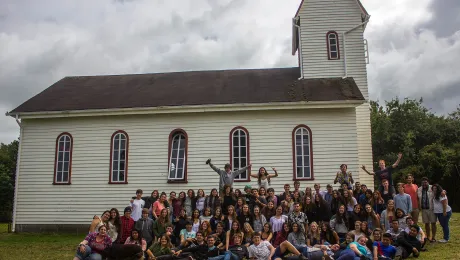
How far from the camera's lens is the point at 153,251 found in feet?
34.7

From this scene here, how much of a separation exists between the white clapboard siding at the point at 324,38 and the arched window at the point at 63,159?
10.8 meters

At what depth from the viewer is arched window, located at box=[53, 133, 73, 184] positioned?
57.4 ft

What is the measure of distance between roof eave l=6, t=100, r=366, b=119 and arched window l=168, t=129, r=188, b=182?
1028 mm

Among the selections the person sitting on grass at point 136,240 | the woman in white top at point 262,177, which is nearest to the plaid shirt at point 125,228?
the person sitting on grass at point 136,240

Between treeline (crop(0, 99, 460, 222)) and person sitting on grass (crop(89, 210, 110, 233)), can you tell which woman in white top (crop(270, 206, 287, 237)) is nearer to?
person sitting on grass (crop(89, 210, 110, 233))

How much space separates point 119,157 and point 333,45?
10753 millimetres

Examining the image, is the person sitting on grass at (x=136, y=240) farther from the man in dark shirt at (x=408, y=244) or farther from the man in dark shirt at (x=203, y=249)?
the man in dark shirt at (x=408, y=244)

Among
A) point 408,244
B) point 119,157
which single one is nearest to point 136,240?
point 408,244

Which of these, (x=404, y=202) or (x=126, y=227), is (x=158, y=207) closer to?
(x=126, y=227)

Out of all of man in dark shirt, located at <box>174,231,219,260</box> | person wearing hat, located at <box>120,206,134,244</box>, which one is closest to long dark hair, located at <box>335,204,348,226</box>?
man in dark shirt, located at <box>174,231,219,260</box>

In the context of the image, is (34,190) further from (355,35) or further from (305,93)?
(355,35)

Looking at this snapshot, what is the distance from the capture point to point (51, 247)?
1352 cm

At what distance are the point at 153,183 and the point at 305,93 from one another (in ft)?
23.5

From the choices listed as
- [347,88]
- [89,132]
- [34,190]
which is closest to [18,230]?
[34,190]
